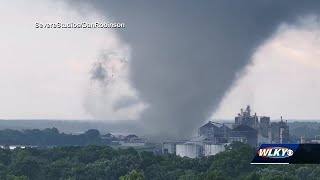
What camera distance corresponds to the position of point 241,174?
4656 inches

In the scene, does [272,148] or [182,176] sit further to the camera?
[182,176]

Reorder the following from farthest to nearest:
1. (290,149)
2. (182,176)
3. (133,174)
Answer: (182,176), (133,174), (290,149)

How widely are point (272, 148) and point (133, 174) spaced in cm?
3478

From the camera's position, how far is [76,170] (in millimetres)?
116875

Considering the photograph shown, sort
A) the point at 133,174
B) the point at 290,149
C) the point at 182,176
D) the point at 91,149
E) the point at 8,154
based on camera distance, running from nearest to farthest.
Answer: the point at 290,149, the point at 133,174, the point at 182,176, the point at 8,154, the point at 91,149

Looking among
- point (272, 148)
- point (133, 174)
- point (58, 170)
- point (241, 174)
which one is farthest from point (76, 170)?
point (272, 148)

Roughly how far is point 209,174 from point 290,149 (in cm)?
5313

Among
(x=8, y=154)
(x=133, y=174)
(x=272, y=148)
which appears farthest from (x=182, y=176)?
(x=272, y=148)

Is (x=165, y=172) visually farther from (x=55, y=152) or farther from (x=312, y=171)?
(x=55, y=152)

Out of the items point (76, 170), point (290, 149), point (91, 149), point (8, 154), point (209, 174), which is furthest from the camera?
point (91, 149)

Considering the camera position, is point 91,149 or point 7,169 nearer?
point 7,169

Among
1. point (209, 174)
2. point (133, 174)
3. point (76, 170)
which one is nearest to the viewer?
point (133, 174)

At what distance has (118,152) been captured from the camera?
146125mm

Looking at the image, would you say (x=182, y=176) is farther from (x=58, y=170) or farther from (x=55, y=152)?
(x=55, y=152)
